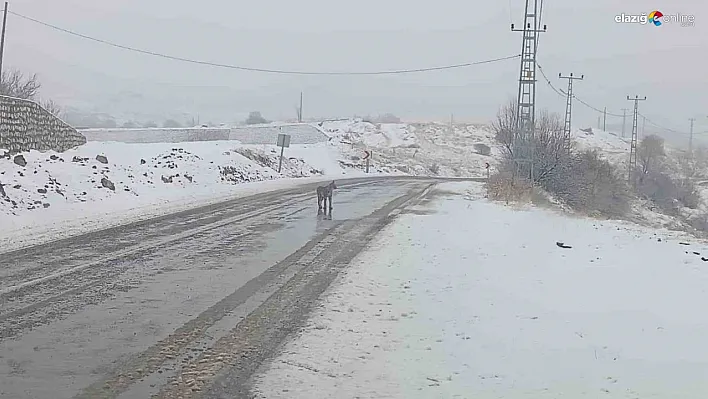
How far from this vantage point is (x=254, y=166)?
42.7 meters

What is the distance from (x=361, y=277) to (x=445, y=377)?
4.78 metres

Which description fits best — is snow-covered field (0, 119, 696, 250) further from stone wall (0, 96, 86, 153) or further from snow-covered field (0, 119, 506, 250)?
stone wall (0, 96, 86, 153)

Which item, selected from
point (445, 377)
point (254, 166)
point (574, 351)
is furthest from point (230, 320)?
point (254, 166)

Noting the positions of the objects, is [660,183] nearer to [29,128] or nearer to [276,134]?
[276,134]

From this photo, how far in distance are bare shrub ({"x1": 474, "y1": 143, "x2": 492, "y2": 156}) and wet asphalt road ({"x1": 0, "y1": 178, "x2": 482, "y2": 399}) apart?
287 ft

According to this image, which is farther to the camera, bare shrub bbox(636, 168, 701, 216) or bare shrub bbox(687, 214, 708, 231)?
bare shrub bbox(636, 168, 701, 216)

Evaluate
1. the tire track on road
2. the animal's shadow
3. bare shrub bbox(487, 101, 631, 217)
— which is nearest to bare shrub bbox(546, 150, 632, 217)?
bare shrub bbox(487, 101, 631, 217)

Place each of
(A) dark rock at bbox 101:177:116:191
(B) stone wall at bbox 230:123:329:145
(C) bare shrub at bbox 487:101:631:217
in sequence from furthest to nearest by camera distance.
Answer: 1. (B) stone wall at bbox 230:123:329:145
2. (C) bare shrub at bbox 487:101:631:217
3. (A) dark rock at bbox 101:177:116:191

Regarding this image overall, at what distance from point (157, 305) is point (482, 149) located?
98.7m

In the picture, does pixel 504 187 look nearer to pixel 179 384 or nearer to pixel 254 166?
pixel 254 166

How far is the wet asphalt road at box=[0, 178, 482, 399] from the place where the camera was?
20.8 feet

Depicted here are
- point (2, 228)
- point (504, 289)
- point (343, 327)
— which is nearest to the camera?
point (343, 327)

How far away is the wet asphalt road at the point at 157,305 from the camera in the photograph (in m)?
6.34

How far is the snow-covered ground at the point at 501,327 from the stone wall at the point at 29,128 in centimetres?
1380
